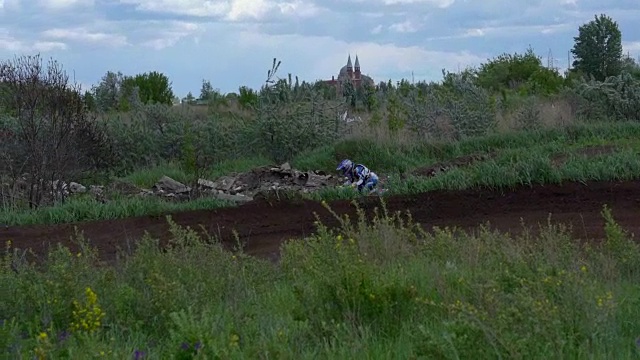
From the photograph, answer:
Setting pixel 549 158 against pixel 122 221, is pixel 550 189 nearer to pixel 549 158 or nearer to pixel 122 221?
pixel 549 158

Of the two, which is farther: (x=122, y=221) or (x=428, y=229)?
(x=122, y=221)

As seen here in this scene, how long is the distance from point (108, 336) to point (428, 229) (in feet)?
23.8

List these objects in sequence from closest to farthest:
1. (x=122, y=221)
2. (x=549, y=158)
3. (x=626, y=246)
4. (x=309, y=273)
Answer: (x=309, y=273) → (x=626, y=246) → (x=122, y=221) → (x=549, y=158)

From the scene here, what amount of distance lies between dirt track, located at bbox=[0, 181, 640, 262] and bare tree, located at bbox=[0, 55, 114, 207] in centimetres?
249

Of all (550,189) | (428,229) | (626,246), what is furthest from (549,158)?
(626,246)

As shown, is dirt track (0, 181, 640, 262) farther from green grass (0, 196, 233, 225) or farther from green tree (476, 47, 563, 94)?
green tree (476, 47, 563, 94)

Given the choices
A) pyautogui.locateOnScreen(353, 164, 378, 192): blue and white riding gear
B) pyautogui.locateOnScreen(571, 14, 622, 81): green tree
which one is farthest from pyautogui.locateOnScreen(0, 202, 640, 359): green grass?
pyautogui.locateOnScreen(571, 14, 622, 81): green tree

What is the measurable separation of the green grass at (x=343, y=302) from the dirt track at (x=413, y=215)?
433cm

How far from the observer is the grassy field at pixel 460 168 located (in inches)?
564

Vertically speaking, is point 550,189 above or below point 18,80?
below

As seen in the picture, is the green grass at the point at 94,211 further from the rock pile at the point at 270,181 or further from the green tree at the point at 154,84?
the green tree at the point at 154,84

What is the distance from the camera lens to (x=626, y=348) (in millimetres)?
5145

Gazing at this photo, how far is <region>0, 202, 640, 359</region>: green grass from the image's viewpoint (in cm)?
500

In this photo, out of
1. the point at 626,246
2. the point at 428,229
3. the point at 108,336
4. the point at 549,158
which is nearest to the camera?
the point at 108,336
